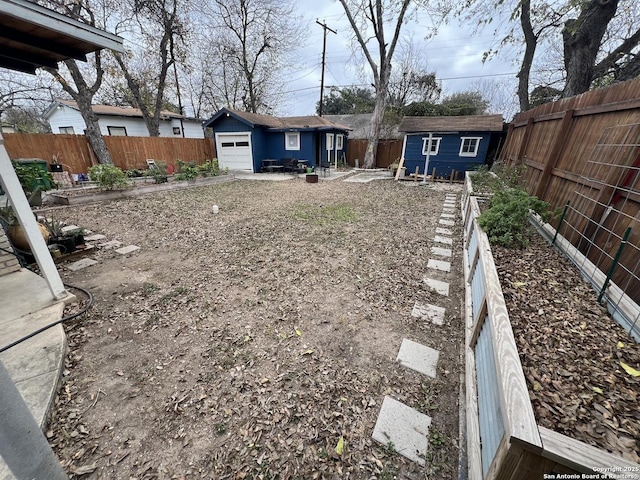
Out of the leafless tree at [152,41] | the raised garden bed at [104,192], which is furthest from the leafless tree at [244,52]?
the raised garden bed at [104,192]

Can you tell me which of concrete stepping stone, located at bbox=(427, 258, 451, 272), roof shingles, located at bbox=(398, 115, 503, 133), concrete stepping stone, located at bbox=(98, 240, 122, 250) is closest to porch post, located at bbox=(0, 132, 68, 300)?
concrete stepping stone, located at bbox=(98, 240, 122, 250)

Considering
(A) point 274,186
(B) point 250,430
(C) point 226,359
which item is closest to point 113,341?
(C) point 226,359

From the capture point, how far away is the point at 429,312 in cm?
291

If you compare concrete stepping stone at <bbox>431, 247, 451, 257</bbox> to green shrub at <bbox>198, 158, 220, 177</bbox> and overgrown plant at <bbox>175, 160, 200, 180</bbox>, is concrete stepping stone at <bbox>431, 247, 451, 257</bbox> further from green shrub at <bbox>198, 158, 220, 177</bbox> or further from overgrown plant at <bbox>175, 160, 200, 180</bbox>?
green shrub at <bbox>198, 158, 220, 177</bbox>

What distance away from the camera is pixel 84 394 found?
76.7 inches

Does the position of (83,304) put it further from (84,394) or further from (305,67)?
(305,67)

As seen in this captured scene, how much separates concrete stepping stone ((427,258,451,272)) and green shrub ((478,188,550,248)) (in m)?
0.86

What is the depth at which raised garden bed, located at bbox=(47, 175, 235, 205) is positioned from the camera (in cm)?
714

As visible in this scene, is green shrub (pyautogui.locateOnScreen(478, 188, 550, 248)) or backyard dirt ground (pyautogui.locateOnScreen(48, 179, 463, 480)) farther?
green shrub (pyautogui.locateOnScreen(478, 188, 550, 248))

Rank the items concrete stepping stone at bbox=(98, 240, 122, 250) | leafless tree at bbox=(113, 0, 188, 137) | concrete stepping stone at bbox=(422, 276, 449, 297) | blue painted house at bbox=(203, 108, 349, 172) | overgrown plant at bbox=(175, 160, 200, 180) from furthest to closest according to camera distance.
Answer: blue painted house at bbox=(203, 108, 349, 172), leafless tree at bbox=(113, 0, 188, 137), overgrown plant at bbox=(175, 160, 200, 180), concrete stepping stone at bbox=(98, 240, 122, 250), concrete stepping stone at bbox=(422, 276, 449, 297)

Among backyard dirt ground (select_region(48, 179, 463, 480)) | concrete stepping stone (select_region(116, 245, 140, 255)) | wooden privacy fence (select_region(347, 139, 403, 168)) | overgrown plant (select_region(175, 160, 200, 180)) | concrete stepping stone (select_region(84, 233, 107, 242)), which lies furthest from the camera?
wooden privacy fence (select_region(347, 139, 403, 168))

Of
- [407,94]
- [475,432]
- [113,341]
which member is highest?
[407,94]

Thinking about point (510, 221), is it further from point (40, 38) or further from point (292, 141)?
point (292, 141)

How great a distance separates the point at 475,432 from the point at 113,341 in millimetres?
3083
